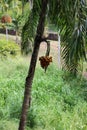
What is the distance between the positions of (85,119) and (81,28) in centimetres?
372

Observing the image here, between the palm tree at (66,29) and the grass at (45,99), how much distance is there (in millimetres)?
1047

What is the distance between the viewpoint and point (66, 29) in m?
4.40

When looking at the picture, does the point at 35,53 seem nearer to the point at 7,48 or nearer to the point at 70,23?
the point at 70,23

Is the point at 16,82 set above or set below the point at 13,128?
below

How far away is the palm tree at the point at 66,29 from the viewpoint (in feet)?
12.5

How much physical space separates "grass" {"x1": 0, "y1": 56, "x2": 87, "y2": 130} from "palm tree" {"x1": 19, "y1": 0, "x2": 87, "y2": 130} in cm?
105

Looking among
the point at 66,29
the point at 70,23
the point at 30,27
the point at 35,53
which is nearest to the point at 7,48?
the point at 30,27

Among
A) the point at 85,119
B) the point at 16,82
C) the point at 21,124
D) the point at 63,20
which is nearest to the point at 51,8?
the point at 63,20

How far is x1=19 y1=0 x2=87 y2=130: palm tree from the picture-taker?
380 cm

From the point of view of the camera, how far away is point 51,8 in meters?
4.15

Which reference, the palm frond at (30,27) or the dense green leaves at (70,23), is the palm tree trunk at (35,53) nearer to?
the dense green leaves at (70,23)

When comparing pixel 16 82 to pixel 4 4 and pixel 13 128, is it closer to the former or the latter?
pixel 13 128

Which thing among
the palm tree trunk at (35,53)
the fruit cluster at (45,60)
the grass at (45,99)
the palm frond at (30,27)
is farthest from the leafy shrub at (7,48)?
the fruit cluster at (45,60)

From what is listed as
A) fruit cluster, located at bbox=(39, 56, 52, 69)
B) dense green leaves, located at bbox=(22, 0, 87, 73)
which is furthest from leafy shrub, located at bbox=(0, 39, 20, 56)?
fruit cluster, located at bbox=(39, 56, 52, 69)
